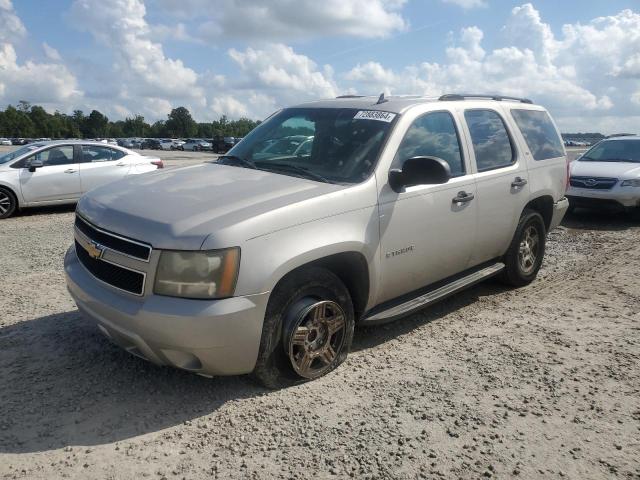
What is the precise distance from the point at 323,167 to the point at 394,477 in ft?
7.16

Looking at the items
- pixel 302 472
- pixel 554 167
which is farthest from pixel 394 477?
pixel 554 167

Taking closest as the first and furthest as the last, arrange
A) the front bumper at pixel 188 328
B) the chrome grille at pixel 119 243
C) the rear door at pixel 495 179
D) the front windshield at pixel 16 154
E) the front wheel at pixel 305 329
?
the front bumper at pixel 188 328 → the chrome grille at pixel 119 243 → the front wheel at pixel 305 329 → the rear door at pixel 495 179 → the front windshield at pixel 16 154

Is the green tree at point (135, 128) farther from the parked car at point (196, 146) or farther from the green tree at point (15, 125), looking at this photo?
the parked car at point (196, 146)

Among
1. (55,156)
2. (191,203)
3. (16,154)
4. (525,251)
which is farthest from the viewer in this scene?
(55,156)

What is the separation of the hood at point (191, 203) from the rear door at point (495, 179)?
5.61ft

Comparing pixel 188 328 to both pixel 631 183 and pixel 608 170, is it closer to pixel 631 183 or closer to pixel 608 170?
pixel 631 183

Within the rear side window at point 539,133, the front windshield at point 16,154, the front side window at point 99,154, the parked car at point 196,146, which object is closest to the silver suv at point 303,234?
the rear side window at point 539,133

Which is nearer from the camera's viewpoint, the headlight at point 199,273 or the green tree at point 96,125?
the headlight at point 199,273

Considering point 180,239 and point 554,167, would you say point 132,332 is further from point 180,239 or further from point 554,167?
point 554,167

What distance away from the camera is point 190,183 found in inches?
151

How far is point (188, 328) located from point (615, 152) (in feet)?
35.9

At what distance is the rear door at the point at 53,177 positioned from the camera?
1033 centimetres

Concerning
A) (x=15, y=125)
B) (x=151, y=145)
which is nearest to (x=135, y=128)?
(x=15, y=125)

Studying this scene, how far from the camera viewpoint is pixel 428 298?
4.37 meters
